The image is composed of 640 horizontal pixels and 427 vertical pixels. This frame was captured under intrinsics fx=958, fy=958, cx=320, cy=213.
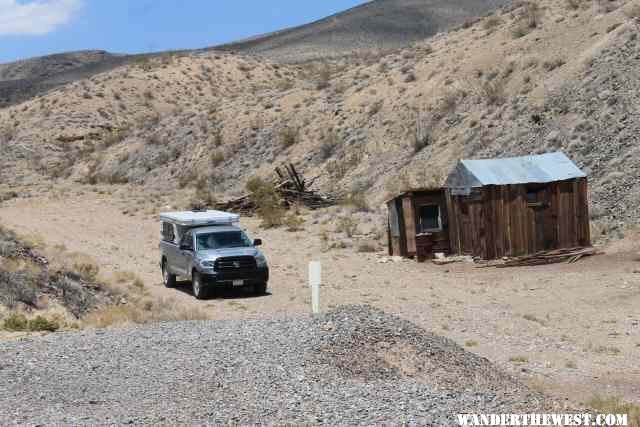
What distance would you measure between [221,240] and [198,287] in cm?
155

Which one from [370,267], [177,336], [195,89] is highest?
[195,89]

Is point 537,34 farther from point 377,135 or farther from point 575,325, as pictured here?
point 575,325

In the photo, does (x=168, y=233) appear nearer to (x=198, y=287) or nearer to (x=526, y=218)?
(x=198, y=287)

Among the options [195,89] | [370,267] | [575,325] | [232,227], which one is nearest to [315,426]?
[575,325]

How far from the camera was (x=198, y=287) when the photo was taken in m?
22.7

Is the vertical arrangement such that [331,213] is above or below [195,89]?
below

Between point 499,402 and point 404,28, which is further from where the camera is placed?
point 404,28

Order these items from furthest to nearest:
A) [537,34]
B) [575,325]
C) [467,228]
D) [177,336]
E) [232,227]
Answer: [537,34]
[467,228]
[232,227]
[575,325]
[177,336]

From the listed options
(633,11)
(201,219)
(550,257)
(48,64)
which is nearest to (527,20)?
(633,11)

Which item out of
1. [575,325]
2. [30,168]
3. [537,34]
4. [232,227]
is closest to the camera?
[575,325]

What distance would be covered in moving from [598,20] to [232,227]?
25353 mm

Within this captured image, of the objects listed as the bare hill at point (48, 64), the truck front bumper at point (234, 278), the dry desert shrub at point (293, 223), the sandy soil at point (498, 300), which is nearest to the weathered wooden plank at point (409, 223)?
the sandy soil at point (498, 300)

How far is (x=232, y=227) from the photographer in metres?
24.4

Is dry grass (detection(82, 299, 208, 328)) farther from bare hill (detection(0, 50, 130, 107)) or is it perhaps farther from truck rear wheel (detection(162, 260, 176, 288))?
bare hill (detection(0, 50, 130, 107))
